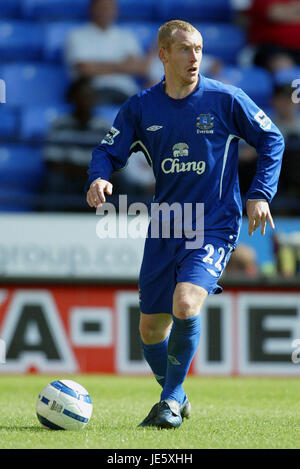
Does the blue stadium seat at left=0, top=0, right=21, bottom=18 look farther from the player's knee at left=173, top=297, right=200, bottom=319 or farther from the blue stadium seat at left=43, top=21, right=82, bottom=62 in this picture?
the player's knee at left=173, top=297, right=200, bottom=319

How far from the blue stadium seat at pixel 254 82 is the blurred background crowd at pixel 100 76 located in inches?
0.6

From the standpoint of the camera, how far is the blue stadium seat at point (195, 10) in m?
13.5

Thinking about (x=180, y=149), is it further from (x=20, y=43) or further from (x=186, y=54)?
(x=20, y=43)

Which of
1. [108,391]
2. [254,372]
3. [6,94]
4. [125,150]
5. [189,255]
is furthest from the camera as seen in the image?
[6,94]

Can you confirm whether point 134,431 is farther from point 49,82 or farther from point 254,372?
point 49,82

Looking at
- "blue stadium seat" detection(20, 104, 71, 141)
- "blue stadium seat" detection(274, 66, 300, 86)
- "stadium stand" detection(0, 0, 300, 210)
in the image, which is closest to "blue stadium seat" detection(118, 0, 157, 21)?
"stadium stand" detection(0, 0, 300, 210)

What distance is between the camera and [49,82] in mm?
12273

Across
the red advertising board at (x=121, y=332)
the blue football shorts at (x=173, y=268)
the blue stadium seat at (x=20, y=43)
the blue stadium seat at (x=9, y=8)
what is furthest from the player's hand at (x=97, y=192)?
the blue stadium seat at (x=9, y=8)

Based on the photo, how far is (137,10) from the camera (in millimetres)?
13727

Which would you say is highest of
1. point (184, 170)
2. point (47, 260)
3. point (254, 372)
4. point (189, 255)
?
point (184, 170)

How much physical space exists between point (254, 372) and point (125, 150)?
452 centimetres

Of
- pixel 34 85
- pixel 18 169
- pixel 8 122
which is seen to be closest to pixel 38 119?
pixel 8 122

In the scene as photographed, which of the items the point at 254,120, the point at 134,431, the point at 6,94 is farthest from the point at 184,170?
the point at 6,94

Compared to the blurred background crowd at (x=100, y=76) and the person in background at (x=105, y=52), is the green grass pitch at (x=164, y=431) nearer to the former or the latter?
the blurred background crowd at (x=100, y=76)
